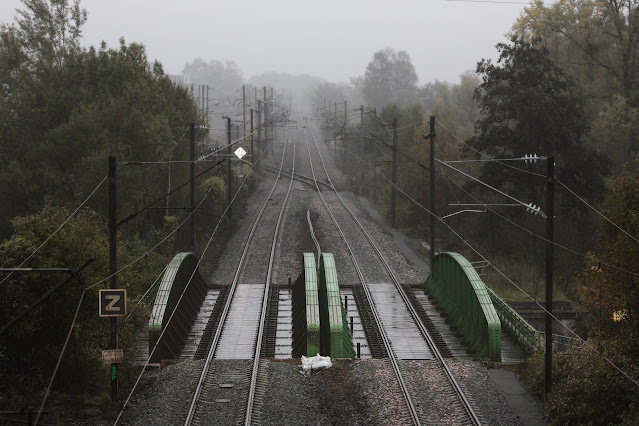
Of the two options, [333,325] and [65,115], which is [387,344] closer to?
[333,325]

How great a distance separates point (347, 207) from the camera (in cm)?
5172

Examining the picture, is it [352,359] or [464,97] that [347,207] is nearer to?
[352,359]

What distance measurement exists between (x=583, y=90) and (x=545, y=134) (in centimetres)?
764

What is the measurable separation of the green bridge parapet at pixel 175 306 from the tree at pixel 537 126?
73.0 feet

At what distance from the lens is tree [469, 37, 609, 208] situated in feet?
142

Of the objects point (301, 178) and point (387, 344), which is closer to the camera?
point (387, 344)

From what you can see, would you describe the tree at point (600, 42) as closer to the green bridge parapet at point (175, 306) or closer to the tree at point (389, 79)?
the green bridge parapet at point (175, 306)

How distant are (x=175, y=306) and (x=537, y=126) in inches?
1050

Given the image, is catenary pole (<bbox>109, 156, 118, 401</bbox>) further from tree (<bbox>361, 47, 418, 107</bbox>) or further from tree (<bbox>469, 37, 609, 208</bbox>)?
tree (<bbox>361, 47, 418, 107</bbox>)

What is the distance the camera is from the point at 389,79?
136000 millimetres

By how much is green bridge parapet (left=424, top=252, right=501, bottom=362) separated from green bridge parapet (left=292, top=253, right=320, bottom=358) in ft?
16.7

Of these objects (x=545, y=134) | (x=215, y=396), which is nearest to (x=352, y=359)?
(x=215, y=396)

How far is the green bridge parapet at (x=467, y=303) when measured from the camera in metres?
22.5

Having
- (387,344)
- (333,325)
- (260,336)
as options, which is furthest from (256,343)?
(387,344)
